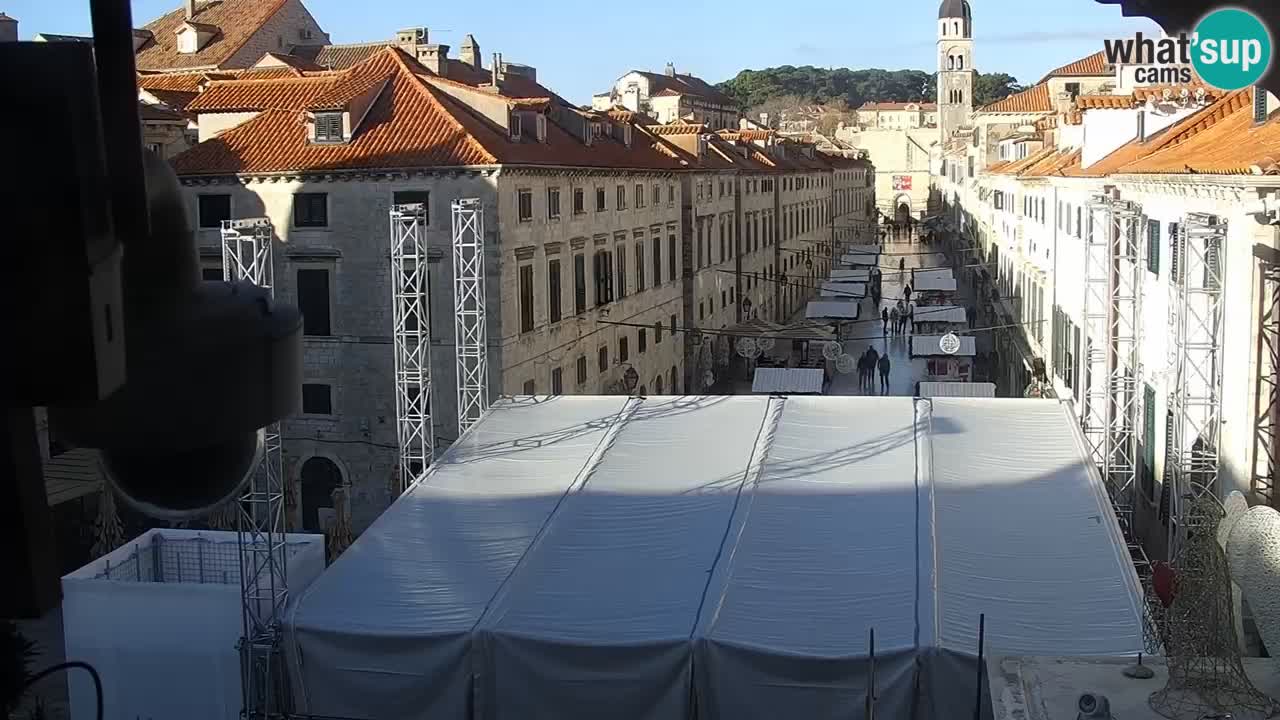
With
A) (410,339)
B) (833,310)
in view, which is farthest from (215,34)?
(410,339)

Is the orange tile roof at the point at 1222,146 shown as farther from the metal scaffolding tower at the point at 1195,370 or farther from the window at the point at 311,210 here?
the window at the point at 311,210

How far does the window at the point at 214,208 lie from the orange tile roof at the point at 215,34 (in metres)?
21.1

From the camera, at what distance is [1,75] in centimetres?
113

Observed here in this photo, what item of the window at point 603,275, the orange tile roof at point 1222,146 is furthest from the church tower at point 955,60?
the orange tile roof at point 1222,146

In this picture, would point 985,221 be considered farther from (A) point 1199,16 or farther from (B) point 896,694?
(A) point 1199,16

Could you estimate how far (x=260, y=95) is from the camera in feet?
91.4

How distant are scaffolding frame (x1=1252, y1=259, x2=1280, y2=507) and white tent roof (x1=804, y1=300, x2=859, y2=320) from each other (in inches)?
1200

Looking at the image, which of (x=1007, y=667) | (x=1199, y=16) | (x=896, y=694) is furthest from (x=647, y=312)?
(x=1199, y=16)

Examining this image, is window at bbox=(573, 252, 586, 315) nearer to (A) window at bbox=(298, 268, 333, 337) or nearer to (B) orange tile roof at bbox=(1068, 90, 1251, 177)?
(A) window at bbox=(298, 268, 333, 337)

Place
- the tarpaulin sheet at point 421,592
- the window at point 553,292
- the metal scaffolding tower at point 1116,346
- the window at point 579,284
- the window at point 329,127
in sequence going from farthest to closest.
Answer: the window at point 579,284 → the window at point 553,292 → the window at point 329,127 → the metal scaffolding tower at point 1116,346 → the tarpaulin sheet at point 421,592

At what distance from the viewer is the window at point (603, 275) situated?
96.8ft

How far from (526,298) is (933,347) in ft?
46.5

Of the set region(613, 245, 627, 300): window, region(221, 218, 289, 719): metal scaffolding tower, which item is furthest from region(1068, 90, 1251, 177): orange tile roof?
region(221, 218, 289, 719): metal scaffolding tower

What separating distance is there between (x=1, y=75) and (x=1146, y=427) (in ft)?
64.4
